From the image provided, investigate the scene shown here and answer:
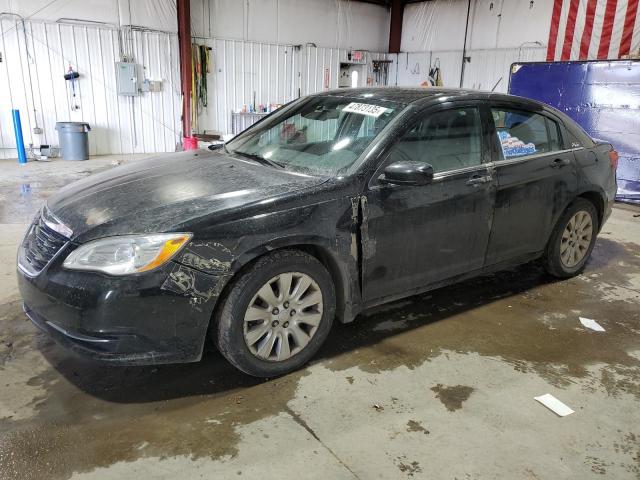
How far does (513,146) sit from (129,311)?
2.67 m

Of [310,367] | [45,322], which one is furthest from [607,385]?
[45,322]

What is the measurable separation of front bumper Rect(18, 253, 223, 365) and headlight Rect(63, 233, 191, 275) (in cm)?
4

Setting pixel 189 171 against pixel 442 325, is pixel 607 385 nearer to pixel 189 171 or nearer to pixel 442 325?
pixel 442 325

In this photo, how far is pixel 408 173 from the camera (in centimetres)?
270

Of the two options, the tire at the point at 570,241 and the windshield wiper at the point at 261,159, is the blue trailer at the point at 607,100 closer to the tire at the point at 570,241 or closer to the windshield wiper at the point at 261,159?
the tire at the point at 570,241

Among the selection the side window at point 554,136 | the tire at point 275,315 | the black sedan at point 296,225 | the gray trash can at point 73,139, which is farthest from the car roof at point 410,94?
the gray trash can at point 73,139

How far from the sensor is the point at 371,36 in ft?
47.6

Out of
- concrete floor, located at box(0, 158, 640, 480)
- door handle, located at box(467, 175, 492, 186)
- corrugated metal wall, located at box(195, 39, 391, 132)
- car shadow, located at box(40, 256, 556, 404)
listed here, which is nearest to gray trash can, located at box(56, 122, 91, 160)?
corrugated metal wall, located at box(195, 39, 391, 132)

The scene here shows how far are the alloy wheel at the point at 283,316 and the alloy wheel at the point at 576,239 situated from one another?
7.80 feet

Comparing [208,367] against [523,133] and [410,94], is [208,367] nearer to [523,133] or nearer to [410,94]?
[410,94]

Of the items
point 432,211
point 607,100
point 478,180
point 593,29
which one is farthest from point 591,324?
point 593,29

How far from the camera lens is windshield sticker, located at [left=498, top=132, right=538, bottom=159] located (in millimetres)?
3443

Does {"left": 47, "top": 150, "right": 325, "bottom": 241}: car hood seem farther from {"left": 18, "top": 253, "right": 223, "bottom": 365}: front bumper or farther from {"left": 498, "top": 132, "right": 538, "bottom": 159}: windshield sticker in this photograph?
{"left": 498, "top": 132, "right": 538, "bottom": 159}: windshield sticker

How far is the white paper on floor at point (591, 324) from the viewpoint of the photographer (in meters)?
3.49
